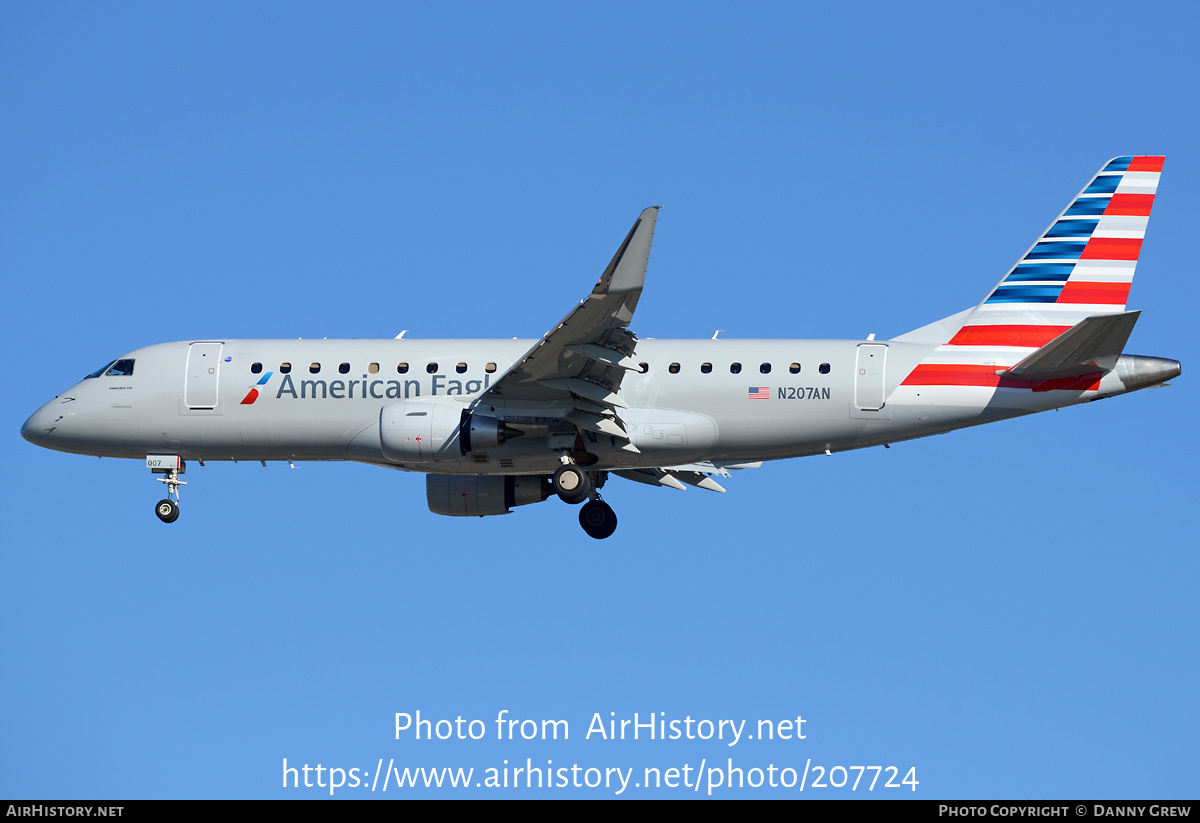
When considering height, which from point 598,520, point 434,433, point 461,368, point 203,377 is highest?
point 203,377

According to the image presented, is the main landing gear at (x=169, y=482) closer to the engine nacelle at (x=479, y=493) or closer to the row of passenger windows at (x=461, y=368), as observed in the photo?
the row of passenger windows at (x=461, y=368)

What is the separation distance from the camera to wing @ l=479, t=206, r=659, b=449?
3175 cm

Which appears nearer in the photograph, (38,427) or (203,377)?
(203,377)

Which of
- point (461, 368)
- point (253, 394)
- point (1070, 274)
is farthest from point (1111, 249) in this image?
point (253, 394)

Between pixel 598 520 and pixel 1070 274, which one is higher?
pixel 1070 274

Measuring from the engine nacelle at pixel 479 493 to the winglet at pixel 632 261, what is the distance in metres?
9.33

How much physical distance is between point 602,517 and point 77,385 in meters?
13.7

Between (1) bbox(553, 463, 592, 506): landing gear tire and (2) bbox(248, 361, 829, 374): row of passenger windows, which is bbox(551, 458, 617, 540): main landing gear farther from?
(2) bbox(248, 361, 829, 374): row of passenger windows

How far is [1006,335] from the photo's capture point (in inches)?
1451

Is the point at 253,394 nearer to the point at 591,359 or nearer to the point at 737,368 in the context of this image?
the point at 591,359

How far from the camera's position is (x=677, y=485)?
138 feet

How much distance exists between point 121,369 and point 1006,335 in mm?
21640

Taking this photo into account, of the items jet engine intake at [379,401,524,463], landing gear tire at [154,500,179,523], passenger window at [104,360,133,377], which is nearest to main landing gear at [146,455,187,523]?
landing gear tire at [154,500,179,523]
